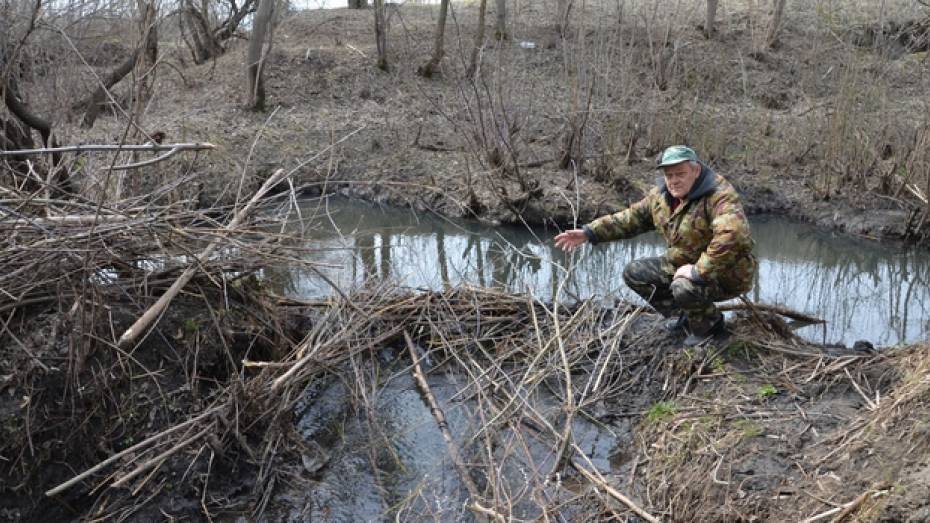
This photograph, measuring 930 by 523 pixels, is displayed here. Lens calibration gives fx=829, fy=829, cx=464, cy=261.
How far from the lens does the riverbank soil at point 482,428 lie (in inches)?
160

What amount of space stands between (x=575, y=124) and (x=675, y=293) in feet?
23.8

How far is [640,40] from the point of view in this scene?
1672 centimetres

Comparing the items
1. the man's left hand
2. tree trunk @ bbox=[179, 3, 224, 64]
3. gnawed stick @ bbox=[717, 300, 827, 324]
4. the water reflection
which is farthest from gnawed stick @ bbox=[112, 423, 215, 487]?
tree trunk @ bbox=[179, 3, 224, 64]

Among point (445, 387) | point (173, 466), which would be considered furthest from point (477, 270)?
point (173, 466)

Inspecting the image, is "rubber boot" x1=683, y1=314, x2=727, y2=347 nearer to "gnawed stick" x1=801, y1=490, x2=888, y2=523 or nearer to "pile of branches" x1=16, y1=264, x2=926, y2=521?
"pile of branches" x1=16, y1=264, x2=926, y2=521

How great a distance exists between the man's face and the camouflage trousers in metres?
0.55

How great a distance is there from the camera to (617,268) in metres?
9.98

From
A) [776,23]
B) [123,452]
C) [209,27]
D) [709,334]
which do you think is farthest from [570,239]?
[776,23]

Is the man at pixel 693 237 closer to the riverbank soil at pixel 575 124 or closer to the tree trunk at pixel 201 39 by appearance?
the riverbank soil at pixel 575 124

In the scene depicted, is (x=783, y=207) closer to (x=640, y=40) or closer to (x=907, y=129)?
(x=907, y=129)

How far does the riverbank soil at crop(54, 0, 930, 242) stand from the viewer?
11453 mm

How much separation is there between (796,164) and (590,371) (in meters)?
9.66

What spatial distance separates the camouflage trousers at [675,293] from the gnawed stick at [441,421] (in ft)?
5.15

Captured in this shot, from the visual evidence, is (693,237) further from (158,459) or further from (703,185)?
(158,459)
